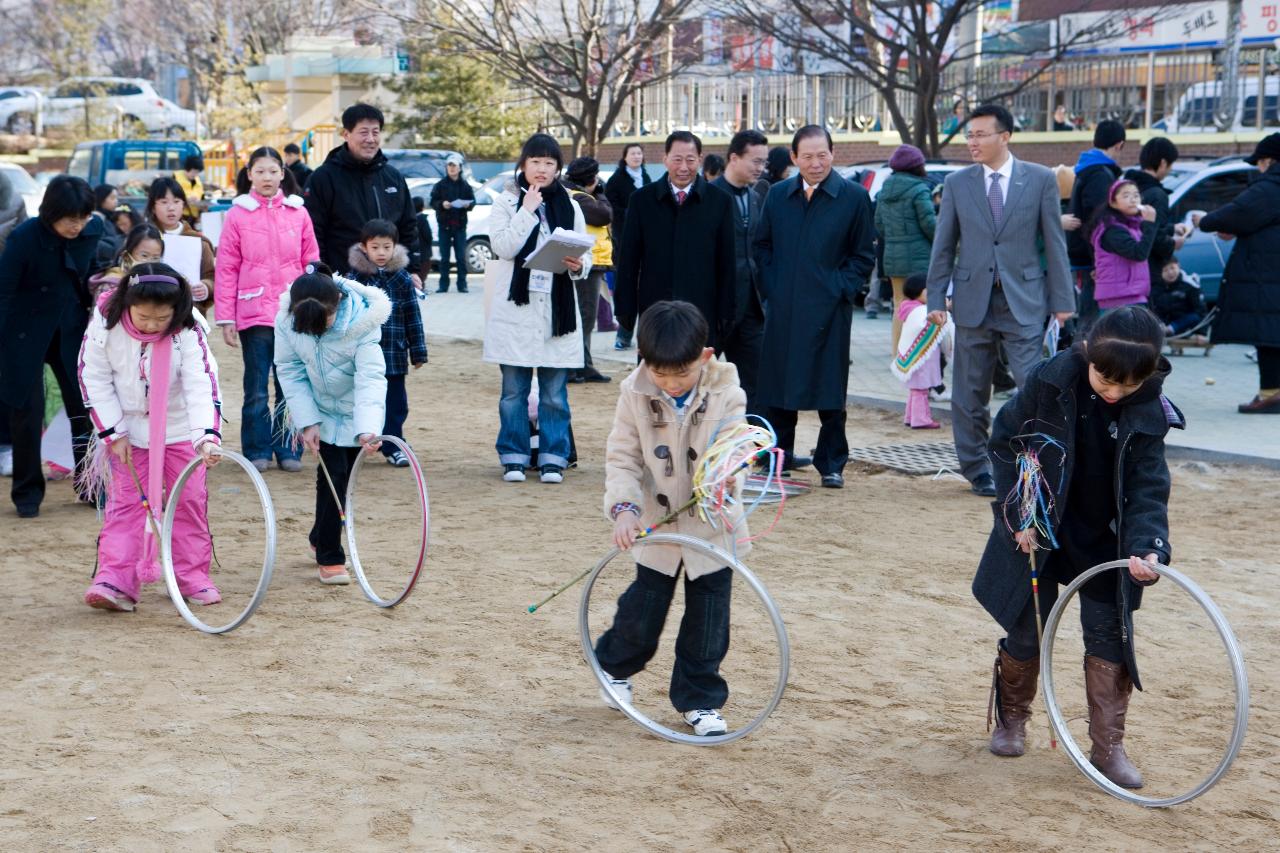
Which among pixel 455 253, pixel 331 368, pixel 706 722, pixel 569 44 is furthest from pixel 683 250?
pixel 569 44

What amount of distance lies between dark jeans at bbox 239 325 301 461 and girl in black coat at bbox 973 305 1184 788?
218 inches

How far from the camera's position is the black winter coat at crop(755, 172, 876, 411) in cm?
841

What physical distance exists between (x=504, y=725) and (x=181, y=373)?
88.4 inches

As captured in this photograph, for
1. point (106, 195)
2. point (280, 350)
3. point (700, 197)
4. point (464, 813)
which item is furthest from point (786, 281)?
point (106, 195)

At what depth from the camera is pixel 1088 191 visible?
11.0 m

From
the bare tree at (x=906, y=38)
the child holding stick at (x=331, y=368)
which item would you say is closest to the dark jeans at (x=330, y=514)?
the child holding stick at (x=331, y=368)

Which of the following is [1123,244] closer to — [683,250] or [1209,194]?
[683,250]

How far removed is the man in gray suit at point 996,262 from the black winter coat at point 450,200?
12.7 meters

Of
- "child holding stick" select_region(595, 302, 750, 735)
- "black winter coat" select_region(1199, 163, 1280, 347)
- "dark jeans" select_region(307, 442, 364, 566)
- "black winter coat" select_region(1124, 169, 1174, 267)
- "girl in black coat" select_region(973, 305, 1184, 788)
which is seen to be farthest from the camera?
"black winter coat" select_region(1124, 169, 1174, 267)

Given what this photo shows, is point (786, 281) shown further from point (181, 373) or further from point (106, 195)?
point (106, 195)

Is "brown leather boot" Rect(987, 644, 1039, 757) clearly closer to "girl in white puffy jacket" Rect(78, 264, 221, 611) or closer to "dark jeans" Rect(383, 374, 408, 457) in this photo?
"girl in white puffy jacket" Rect(78, 264, 221, 611)

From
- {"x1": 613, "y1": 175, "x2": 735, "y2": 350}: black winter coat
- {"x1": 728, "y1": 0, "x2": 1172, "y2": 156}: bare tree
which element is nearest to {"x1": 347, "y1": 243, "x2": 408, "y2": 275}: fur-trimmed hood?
{"x1": 613, "y1": 175, "x2": 735, "y2": 350}: black winter coat

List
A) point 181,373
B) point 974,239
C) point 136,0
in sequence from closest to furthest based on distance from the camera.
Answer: point 181,373
point 974,239
point 136,0

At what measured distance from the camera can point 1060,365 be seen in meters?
4.32
